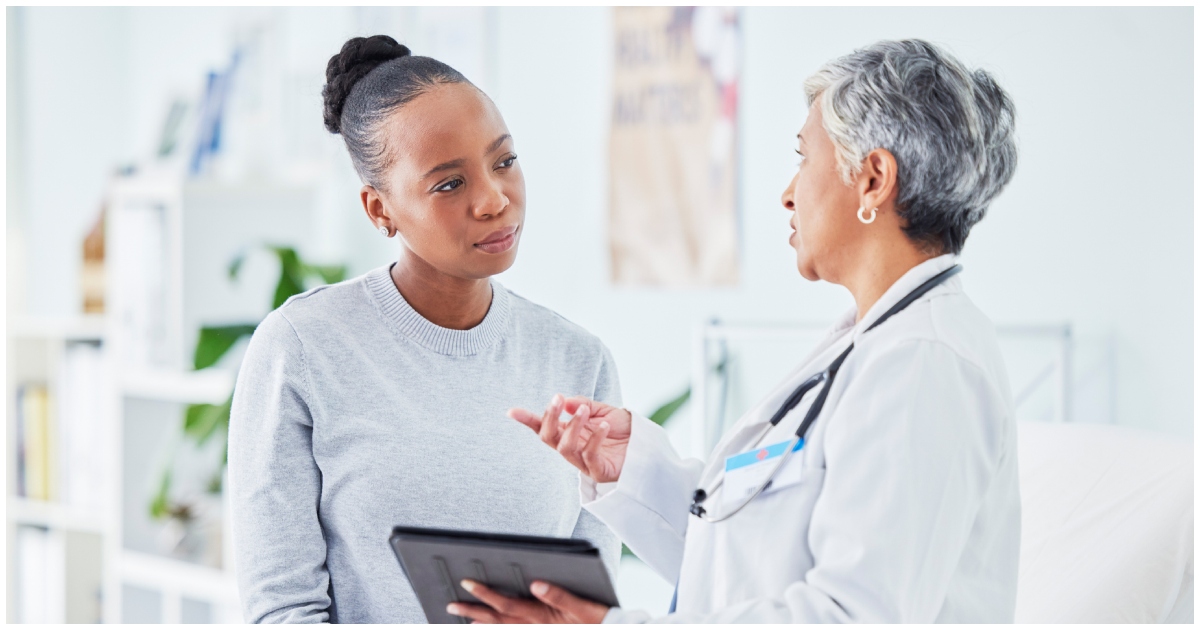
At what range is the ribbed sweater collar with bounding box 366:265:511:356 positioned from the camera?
1271 mm

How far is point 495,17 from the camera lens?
2.80 m

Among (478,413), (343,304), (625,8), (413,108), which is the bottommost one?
(478,413)

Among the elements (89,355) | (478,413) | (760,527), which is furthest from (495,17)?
(760,527)

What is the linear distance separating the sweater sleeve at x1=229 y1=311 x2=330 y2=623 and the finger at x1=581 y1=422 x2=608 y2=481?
0.33 meters

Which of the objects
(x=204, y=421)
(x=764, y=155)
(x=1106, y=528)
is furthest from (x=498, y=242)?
(x=204, y=421)

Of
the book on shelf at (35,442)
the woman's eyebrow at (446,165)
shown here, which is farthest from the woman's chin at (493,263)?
the book on shelf at (35,442)

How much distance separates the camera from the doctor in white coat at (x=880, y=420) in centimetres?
81

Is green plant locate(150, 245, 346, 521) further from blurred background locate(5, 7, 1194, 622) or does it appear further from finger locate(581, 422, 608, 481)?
finger locate(581, 422, 608, 481)

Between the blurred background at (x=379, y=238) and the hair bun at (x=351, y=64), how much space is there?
4.14 feet

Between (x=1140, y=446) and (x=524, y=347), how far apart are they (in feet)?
3.04

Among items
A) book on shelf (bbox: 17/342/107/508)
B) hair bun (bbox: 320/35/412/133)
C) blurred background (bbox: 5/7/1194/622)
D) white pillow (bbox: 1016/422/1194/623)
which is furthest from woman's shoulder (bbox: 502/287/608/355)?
book on shelf (bbox: 17/342/107/508)

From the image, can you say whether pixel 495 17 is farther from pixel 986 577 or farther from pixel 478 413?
pixel 986 577

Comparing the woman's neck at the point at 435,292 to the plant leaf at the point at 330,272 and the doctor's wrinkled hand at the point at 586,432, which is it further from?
the plant leaf at the point at 330,272

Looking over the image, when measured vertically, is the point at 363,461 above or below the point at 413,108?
below
